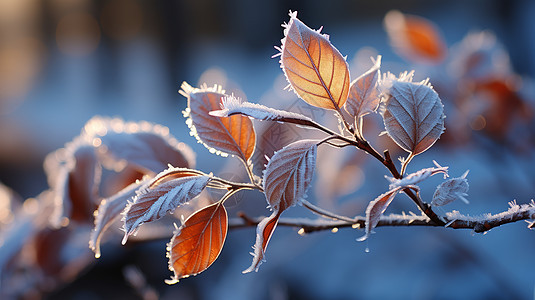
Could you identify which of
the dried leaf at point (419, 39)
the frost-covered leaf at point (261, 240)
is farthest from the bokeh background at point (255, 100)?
the frost-covered leaf at point (261, 240)

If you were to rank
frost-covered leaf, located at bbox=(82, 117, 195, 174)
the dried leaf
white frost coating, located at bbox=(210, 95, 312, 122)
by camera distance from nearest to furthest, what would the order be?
white frost coating, located at bbox=(210, 95, 312, 122) < frost-covered leaf, located at bbox=(82, 117, 195, 174) < the dried leaf

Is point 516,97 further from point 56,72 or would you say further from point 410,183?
point 56,72

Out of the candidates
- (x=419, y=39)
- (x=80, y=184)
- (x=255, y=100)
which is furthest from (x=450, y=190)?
(x=255, y=100)

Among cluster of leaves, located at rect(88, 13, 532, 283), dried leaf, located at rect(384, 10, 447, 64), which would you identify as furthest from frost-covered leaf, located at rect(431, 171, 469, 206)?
dried leaf, located at rect(384, 10, 447, 64)

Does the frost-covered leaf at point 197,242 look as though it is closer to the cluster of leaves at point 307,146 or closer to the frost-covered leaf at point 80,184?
the cluster of leaves at point 307,146

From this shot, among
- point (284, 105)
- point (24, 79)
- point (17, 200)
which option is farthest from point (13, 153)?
point (284, 105)

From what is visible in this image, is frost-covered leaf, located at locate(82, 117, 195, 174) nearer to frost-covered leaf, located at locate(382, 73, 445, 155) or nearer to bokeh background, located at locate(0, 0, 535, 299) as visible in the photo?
bokeh background, located at locate(0, 0, 535, 299)
